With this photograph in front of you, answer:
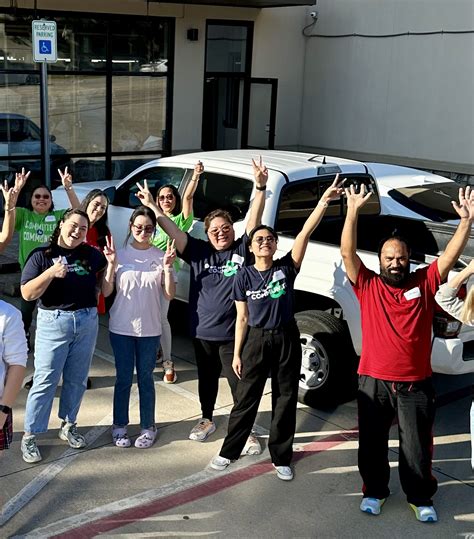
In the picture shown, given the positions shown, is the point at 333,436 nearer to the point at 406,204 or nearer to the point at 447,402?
the point at 447,402

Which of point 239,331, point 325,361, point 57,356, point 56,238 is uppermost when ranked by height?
point 56,238

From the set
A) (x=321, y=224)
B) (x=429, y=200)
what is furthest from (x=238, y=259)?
(x=429, y=200)

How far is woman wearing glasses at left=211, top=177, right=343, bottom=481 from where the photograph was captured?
487cm

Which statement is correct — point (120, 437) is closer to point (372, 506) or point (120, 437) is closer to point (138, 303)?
point (138, 303)

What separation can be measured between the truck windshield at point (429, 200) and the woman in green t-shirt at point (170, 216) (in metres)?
2.56

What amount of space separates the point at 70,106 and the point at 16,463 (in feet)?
30.6

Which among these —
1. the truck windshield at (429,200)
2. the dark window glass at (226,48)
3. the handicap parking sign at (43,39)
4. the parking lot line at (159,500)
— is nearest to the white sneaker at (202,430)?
the parking lot line at (159,500)

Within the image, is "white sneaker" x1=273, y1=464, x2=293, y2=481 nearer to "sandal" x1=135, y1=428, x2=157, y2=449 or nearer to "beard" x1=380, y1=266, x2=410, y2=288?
"sandal" x1=135, y1=428, x2=157, y2=449

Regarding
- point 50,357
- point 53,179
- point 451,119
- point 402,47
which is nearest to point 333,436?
point 50,357

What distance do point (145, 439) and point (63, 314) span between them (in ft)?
3.58

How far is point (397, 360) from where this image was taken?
14.6 ft

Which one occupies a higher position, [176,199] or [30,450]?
[176,199]

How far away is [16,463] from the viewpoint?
506 cm

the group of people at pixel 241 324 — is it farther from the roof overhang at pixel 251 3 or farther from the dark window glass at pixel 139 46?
the dark window glass at pixel 139 46
